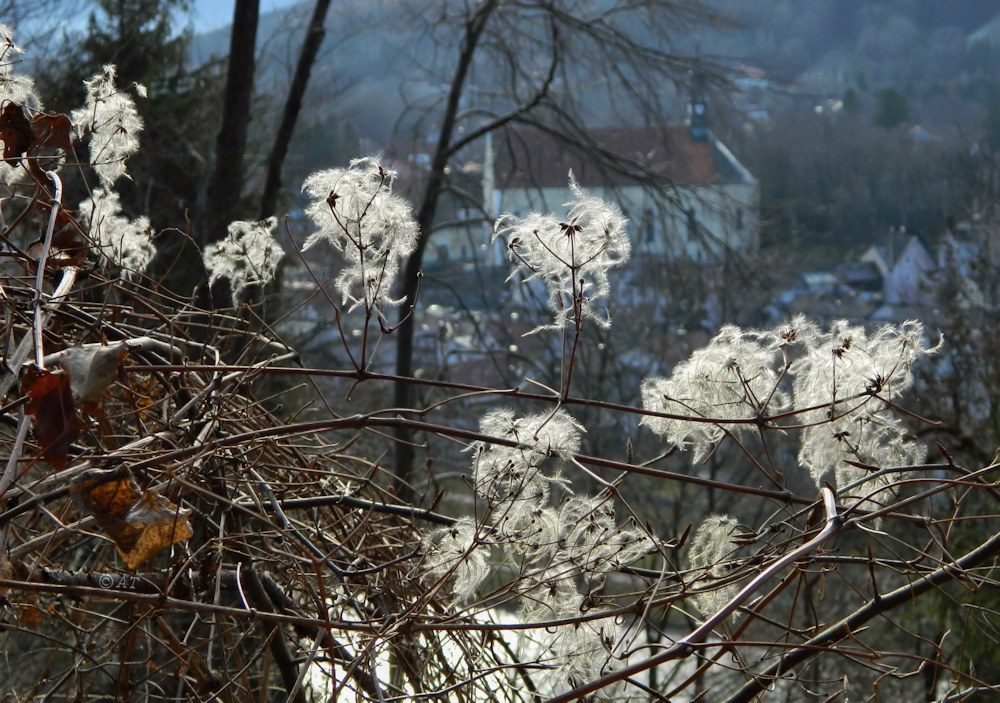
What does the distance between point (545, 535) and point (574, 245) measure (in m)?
0.39

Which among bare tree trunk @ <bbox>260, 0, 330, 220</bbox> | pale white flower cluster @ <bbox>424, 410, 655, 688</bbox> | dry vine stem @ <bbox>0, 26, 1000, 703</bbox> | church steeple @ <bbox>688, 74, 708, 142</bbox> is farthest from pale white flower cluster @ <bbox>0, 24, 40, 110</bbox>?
church steeple @ <bbox>688, 74, 708, 142</bbox>

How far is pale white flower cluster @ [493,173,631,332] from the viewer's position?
97 centimetres

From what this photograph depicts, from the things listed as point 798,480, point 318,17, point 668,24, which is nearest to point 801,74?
point 668,24

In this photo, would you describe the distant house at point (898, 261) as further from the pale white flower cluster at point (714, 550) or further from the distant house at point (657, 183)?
the pale white flower cluster at point (714, 550)

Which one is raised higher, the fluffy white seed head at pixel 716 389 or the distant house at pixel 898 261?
the fluffy white seed head at pixel 716 389

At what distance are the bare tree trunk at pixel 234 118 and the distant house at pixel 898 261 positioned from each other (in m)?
12.7

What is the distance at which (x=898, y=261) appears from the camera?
16125 mm

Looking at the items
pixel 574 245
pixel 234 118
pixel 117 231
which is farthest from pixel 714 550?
pixel 234 118

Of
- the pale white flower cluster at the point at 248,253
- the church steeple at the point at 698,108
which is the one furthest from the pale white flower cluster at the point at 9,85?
the church steeple at the point at 698,108

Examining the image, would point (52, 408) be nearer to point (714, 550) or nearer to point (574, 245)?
point (574, 245)

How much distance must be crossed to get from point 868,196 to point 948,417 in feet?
26.1

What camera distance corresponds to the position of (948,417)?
31.6ft

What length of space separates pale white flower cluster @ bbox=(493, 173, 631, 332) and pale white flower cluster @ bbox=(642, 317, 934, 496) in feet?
0.66

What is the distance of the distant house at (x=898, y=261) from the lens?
1561cm
